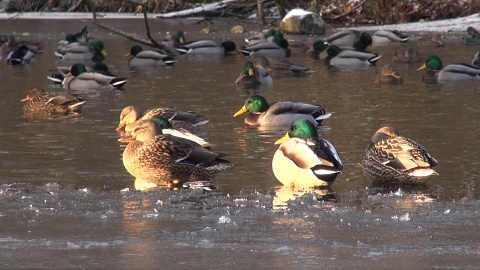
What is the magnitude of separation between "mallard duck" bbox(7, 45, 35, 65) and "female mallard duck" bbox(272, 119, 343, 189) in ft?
46.4

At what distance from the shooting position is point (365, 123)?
12109 millimetres

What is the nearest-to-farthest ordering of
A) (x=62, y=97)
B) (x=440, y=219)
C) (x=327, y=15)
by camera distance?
(x=440, y=219)
(x=62, y=97)
(x=327, y=15)

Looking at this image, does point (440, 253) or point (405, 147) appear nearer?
point (440, 253)

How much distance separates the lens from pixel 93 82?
17266mm

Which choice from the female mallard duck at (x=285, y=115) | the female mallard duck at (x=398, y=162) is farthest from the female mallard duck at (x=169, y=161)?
the female mallard duck at (x=285, y=115)

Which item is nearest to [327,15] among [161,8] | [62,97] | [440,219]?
[161,8]

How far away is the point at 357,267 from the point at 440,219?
1.42 meters

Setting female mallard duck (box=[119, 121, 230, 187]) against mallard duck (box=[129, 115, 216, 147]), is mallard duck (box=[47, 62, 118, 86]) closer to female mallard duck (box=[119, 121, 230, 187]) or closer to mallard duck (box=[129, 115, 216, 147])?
mallard duck (box=[129, 115, 216, 147])

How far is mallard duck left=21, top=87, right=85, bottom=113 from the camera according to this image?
13955 mm

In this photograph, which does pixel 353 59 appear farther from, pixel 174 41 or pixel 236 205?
pixel 236 205

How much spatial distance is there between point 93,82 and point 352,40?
9.40m

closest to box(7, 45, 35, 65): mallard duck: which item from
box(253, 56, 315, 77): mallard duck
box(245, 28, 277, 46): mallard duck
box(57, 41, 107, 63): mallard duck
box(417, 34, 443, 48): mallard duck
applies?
box(57, 41, 107, 63): mallard duck

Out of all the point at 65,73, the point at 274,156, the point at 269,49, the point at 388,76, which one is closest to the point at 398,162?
the point at 274,156

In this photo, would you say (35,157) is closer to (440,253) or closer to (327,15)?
(440,253)
